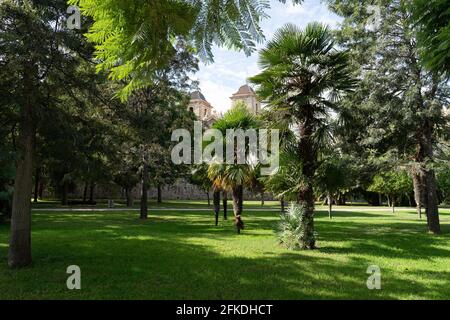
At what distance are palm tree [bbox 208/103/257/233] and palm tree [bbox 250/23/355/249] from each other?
325 centimetres

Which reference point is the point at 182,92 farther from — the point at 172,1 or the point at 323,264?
the point at 172,1

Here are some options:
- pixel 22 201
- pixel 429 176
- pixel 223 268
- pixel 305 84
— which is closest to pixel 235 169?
pixel 305 84

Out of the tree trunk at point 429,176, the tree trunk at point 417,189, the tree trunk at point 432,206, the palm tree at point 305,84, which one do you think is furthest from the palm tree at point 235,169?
the tree trunk at point 417,189

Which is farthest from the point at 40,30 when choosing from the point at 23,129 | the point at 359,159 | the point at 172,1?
the point at 359,159

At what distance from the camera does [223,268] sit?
854 cm

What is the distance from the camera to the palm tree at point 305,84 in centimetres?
1112

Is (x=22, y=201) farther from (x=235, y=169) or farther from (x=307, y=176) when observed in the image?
(x=235, y=169)

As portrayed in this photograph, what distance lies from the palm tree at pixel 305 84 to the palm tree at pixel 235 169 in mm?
3249

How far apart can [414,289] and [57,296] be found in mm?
6357

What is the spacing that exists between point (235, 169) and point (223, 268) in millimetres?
6469

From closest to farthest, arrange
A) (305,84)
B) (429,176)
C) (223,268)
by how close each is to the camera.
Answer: (223,268) < (305,84) < (429,176)

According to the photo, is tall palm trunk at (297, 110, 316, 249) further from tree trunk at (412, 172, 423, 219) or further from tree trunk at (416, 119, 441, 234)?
tree trunk at (412, 172, 423, 219)

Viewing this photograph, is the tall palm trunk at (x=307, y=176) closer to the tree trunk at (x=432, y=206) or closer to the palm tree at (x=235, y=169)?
the palm tree at (x=235, y=169)

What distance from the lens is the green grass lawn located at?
654 centimetres
